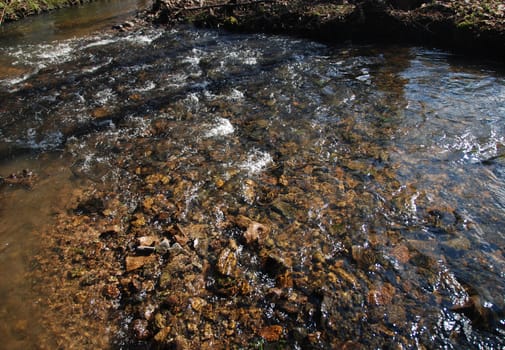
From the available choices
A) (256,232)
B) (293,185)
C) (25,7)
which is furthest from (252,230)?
(25,7)

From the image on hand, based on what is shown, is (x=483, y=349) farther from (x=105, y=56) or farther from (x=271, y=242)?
(x=105, y=56)

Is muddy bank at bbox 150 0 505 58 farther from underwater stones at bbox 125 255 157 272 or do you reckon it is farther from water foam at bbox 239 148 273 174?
underwater stones at bbox 125 255 157 272

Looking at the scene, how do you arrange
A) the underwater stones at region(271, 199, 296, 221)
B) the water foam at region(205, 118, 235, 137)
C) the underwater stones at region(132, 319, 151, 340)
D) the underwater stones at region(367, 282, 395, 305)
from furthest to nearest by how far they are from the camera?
the water foam at region(205, 118, 235, 137)
the underwater stones at region(271, 199, 296, 221)
the underwater stones at region(367, 282, 395, 305)
the underwater stones at region(132, 319, 151, 340)

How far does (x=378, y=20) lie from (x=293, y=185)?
8157mm

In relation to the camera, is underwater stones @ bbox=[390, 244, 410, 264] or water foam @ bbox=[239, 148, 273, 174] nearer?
underwater stones @ bbox=[390, 244, 410, 264]

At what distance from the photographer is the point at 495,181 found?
15.8 ft

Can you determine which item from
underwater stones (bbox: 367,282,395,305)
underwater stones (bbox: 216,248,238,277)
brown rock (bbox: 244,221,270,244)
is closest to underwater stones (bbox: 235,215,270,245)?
brown rock (bbox: 244,221,270,244)

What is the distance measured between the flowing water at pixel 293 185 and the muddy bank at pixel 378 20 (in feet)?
2.74

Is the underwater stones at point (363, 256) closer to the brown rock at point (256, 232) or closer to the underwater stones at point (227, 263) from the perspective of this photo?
the brown rock at point (256, 232)

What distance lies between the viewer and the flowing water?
3322 mm

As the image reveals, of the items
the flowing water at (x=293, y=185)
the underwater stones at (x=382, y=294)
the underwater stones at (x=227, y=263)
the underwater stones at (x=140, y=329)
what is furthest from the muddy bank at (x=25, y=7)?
the underwater stones at (x=382, y=294)

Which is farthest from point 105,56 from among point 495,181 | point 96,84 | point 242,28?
point 495,181

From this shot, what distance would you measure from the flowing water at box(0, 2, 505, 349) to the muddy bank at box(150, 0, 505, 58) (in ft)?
2.74

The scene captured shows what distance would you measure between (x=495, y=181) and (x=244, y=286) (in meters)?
4.06
